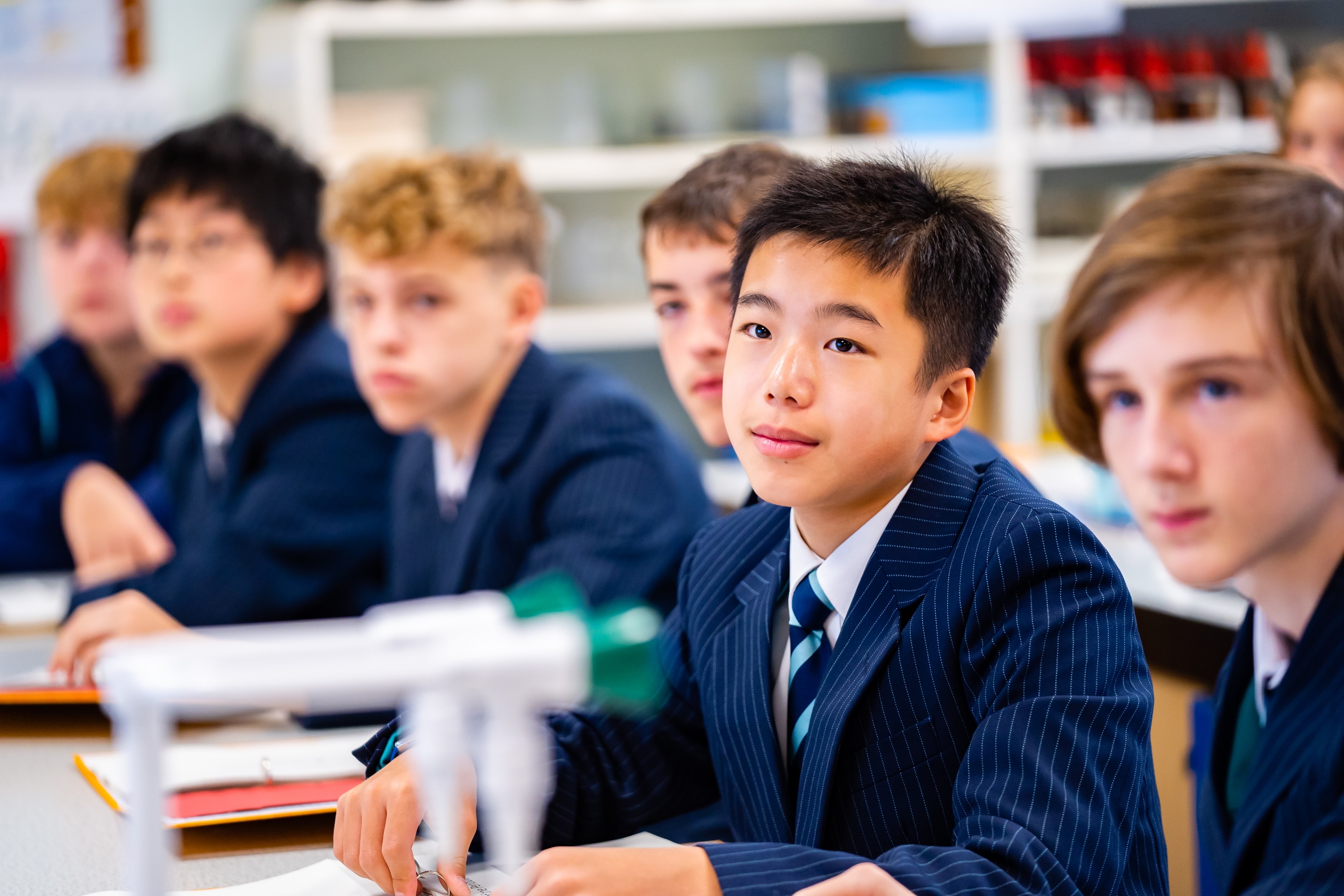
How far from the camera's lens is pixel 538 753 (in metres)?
0.52

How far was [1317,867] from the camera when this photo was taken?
0.85 metres

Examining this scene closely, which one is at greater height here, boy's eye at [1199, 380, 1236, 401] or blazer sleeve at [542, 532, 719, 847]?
boy's eye at [1199, 380, 1236, 401]

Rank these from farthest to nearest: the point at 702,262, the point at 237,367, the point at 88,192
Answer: the point at 88,192 → the point at 237,367 → the point at 702,262

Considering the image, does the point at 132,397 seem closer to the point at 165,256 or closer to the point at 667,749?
the point at 165,256

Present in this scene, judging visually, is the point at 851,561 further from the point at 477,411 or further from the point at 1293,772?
the point at 477,411

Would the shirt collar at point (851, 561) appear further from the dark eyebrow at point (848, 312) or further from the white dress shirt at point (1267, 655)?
the white dress shirt at point (1267, 655)

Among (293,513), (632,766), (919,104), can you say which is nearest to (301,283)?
(293,513)

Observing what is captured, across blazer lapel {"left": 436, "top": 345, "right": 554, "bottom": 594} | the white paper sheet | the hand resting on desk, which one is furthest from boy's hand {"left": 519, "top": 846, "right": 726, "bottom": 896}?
blazer lapel {"left": 436, "top": 345, "right": 554, "bottom": 594}

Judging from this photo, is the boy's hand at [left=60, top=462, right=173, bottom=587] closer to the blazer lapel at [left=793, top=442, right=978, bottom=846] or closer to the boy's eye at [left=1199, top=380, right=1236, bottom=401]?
the blazer lapel at [left=793, top=442, right=978, bottom=846]

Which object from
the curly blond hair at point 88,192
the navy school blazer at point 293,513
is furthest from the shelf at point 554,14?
the navy school blazer at point 293,513

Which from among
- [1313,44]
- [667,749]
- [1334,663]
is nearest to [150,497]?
[667,749]

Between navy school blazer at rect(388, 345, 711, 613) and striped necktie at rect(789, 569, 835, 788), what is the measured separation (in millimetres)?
471

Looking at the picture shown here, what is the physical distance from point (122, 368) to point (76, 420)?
0.12 m

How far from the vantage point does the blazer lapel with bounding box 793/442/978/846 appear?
90 centimetres
